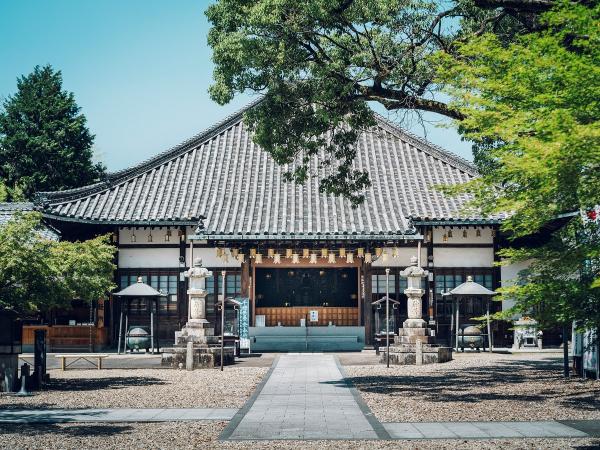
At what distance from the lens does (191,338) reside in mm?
22062

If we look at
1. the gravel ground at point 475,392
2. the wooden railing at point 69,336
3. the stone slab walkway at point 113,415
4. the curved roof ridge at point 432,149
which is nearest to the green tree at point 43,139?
the wooden railing at point 69,336

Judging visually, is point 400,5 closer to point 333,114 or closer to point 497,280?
point 333,114

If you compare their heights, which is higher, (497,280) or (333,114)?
(333,114)

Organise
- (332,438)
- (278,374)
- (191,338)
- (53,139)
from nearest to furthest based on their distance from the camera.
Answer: (332,438) → (278,374) → (191,338) → (53,139)

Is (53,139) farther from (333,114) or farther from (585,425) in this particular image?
(585,425)

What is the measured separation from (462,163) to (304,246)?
25.5ft

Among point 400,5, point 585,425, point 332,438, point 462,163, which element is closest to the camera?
point 332,438

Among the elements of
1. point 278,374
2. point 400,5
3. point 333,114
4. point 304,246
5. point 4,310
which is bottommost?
point 278,374

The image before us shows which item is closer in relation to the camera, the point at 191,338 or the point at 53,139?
the point at 191,338

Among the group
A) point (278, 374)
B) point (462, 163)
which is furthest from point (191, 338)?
point (462, 163)

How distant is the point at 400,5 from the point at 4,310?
10628mm

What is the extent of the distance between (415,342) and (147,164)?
47.7 feet

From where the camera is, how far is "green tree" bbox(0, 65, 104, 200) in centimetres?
4028

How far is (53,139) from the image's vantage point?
134ft
